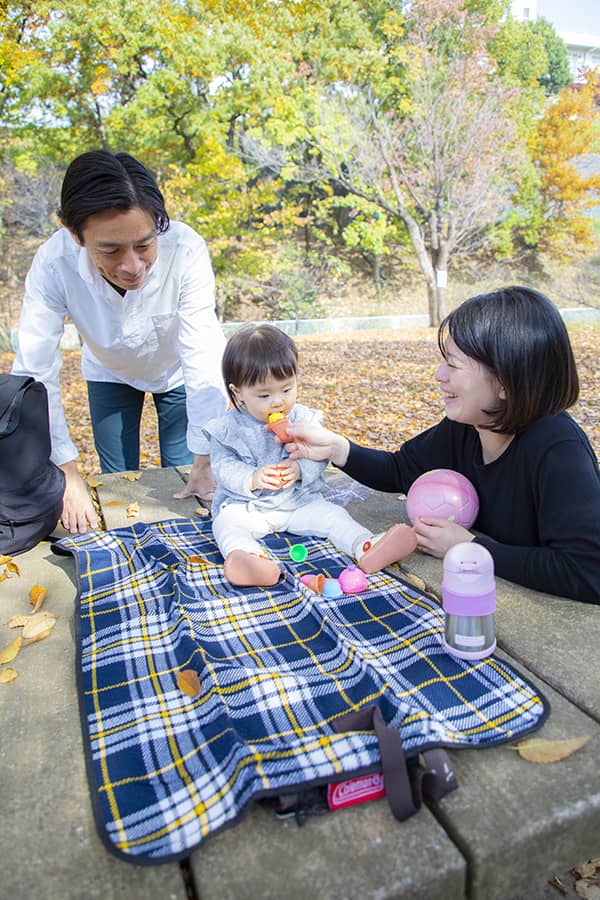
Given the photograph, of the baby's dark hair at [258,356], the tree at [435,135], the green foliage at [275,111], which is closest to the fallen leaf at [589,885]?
the baby's dark hair at [258,356]

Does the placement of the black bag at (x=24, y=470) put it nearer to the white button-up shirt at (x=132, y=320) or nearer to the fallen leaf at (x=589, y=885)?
the white button-up shirt at (x=132, y=320)

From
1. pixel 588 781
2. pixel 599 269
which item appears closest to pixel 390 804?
pixel 588 781

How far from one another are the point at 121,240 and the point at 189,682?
1.53m

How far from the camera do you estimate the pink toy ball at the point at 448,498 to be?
7.72 ft

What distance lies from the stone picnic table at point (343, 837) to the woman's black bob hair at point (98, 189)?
1.62m

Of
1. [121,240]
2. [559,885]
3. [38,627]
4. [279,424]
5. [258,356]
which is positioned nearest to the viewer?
[559,885]

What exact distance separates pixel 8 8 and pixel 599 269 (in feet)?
53.8

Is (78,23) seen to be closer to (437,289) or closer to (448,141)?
(448,141)

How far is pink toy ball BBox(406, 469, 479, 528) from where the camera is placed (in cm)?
235

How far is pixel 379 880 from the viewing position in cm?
108

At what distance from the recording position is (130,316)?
115 inches

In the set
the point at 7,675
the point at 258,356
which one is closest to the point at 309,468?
the point at 258,356

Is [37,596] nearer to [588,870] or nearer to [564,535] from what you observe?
[564,535]

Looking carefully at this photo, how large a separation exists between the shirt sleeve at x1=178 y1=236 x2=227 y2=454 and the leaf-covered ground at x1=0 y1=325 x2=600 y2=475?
377 centimetres
